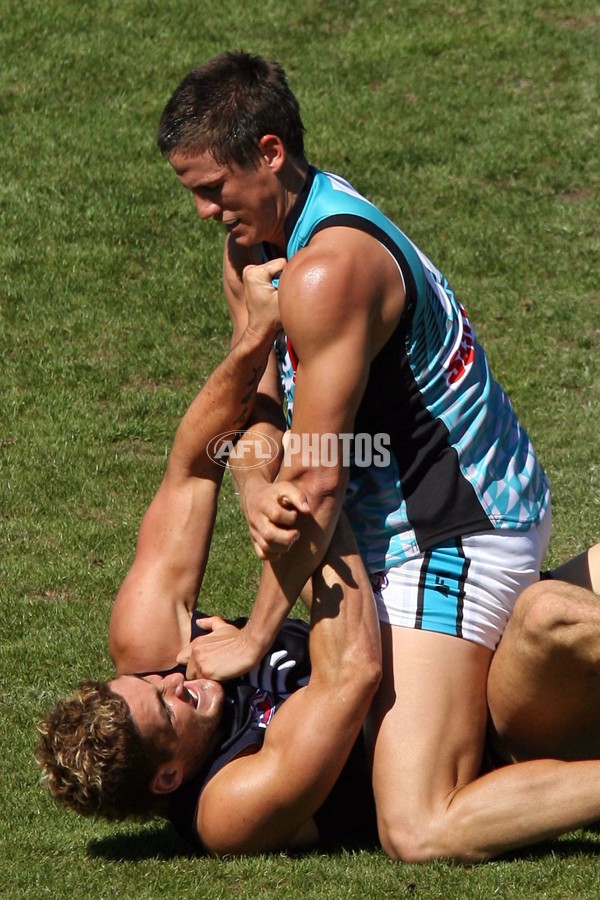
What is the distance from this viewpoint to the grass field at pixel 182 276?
4.40m

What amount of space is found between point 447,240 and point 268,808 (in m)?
5.77

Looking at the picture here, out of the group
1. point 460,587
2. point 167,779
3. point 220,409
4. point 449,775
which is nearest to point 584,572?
point 460,587

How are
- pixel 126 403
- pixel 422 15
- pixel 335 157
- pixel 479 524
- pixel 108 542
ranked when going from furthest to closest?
pixel 422 15
pixel 335 157
pixel 126 403
pixel 108 542
pixel 479 524

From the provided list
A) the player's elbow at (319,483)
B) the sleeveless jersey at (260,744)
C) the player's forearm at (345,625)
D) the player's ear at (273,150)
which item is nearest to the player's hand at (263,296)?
the player's ear at (273,150)

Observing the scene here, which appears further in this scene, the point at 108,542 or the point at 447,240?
the point at 447,240

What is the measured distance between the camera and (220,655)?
4418mm

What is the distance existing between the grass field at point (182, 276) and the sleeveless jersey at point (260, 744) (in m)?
0.16

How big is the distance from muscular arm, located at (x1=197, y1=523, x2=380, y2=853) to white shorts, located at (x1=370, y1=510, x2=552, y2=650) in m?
0.15

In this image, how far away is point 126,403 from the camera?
790 centimetres

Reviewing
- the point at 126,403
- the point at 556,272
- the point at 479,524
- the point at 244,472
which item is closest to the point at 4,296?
the point at 126,403

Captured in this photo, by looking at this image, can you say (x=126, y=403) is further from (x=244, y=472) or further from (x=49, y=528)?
(x=244, y=472)

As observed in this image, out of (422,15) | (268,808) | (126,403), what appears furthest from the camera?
(422,15)

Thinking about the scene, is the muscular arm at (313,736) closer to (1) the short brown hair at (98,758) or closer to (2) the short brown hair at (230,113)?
(1) the short brown hair at (98,758)

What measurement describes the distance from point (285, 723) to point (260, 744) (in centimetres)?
25
